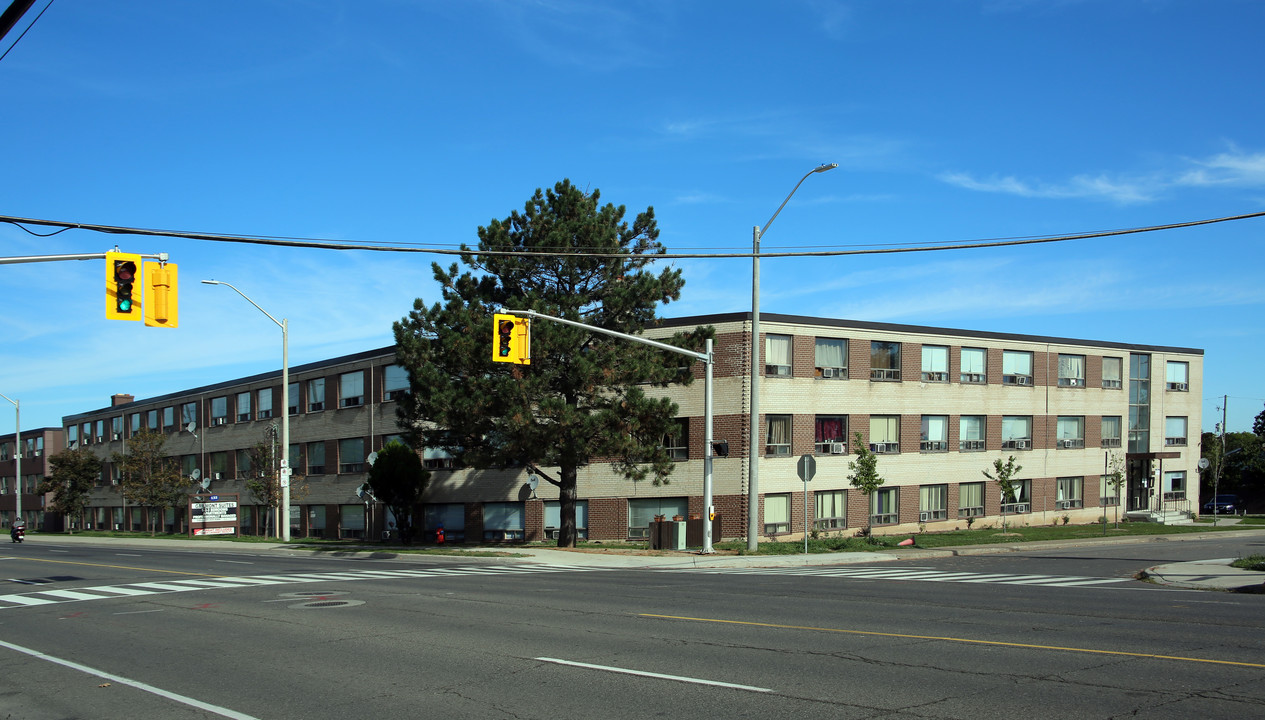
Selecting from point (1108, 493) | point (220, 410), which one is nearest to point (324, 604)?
point (1108, 493)

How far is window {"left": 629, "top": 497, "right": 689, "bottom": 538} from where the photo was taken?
40.6 metres

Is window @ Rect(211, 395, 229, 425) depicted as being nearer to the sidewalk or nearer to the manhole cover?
the sidewalk

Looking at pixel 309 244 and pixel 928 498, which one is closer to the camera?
pixel 309 244

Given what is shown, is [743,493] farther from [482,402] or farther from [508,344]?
[508,344]

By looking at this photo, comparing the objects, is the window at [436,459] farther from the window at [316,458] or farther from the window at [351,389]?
the window at [316,458]

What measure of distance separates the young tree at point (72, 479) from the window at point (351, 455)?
33221 mm

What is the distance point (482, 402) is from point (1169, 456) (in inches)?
1745

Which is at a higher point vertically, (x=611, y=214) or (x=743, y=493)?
(x=611, y=214)

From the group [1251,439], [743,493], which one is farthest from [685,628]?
[1251,439]

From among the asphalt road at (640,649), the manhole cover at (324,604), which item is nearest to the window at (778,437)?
the asphalt road at (640,649)

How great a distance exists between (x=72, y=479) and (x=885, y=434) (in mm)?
62134

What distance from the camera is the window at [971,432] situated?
4662cm

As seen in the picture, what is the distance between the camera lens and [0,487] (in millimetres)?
98312

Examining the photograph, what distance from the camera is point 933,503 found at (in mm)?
45656
